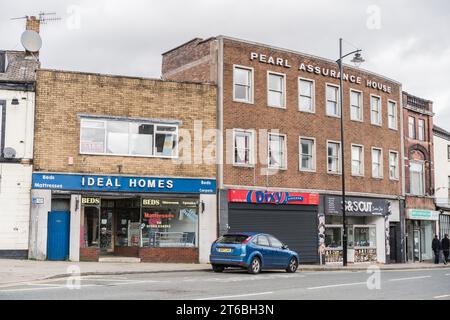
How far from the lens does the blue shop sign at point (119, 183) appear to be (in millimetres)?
25337

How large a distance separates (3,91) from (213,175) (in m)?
9.56

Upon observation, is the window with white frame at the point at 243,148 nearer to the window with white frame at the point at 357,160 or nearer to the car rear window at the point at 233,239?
the car rear window at the point at 233,239

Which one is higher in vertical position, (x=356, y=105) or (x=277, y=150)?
(x=356, y=105)

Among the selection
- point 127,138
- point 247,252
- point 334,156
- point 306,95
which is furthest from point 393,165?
point 247,252

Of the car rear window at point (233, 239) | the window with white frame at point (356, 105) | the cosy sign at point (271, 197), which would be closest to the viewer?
the car rear window at point (233, 239)

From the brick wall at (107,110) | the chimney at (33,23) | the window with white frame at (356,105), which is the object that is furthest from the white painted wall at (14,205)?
the window with white frame at (356,105)

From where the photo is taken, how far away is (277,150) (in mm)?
31078

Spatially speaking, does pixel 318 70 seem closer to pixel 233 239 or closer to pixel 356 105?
pixel 356 105

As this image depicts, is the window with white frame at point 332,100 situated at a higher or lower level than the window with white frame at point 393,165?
higher

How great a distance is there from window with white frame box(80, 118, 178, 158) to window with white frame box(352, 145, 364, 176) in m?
11.8

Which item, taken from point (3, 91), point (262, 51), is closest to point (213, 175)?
point (262, 51)

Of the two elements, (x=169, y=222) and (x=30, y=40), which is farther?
(x=30, y=40)

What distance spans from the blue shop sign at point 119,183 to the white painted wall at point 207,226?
0.40 m

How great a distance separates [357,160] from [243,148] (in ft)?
28.5
